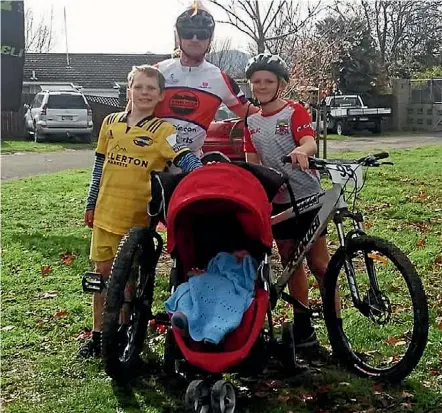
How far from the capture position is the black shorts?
4.58 metres

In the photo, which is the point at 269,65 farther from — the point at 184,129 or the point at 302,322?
the point at 302,322

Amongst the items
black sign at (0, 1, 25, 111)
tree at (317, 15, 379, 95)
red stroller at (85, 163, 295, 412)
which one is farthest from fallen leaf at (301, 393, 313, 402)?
tree at (317, 15, 379, 95)

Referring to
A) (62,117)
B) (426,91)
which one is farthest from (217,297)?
(426,91)

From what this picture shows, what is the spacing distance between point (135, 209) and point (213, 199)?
861mm

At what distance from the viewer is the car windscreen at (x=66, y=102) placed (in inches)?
979

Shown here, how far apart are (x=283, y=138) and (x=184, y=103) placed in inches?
26.5

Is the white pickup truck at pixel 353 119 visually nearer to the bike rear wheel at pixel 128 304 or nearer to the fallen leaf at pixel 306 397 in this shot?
the bike rear wheel at pixel 128 304

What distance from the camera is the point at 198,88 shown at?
4.74 meters

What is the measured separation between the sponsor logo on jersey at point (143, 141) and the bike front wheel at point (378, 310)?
1266mm

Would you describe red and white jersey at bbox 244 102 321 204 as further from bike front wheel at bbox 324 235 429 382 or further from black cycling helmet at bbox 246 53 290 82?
bike front wheel at bbox 324 235 429 382

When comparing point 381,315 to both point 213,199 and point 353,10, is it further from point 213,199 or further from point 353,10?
point 353,10

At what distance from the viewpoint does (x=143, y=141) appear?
174 inches

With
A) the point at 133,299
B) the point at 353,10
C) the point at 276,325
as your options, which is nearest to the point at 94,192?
the point at 133,299

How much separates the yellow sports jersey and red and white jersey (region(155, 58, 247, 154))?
239 millimetres
